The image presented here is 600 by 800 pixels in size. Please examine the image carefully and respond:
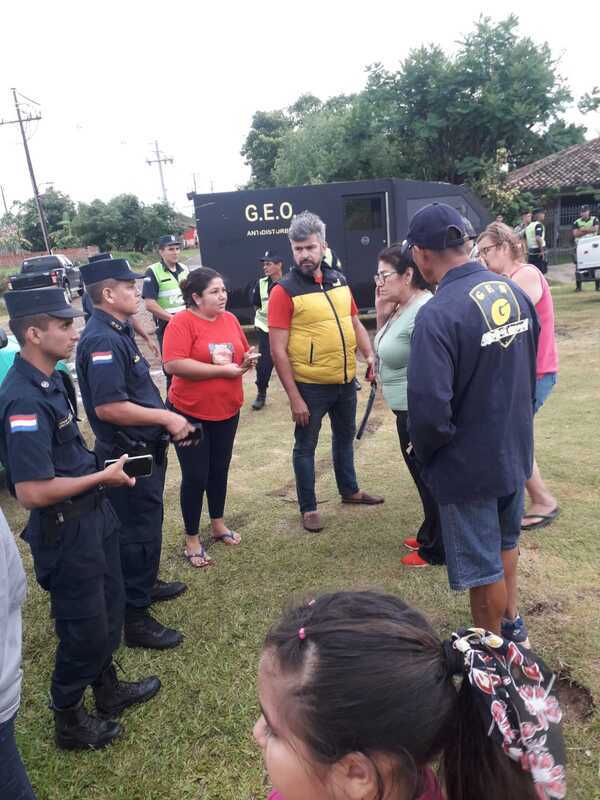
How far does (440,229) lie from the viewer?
198 cm

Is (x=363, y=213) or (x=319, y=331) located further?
(x=363, y=213)

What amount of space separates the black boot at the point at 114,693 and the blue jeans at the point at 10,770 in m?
0.76

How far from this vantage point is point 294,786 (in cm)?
97

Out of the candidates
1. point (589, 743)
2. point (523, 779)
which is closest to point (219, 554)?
point (589, 743)

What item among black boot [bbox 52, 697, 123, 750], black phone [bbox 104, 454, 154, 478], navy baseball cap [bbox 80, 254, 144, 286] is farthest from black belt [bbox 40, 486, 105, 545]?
navy baseball cap [bbox 80, 254, 144, 286]

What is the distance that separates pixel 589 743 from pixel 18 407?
229 centimetres

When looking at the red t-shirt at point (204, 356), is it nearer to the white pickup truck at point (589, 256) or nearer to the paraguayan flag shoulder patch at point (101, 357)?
the paraguayan flag shoulder patch at point (101, 357)

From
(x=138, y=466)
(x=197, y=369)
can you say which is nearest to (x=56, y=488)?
(x=138, y=466)

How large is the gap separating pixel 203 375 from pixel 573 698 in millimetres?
2231

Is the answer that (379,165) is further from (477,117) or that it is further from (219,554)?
(219,554)

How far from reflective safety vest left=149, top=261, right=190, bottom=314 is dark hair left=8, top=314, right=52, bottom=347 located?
4.04 meters

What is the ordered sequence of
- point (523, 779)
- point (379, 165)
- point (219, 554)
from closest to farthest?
1. point (523, 779)
2. point (219, 554)
3. point (379, 165)

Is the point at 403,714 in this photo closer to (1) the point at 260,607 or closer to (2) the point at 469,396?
(2) the point at 469,396

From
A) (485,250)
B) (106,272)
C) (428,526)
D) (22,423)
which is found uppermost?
(106,272)
